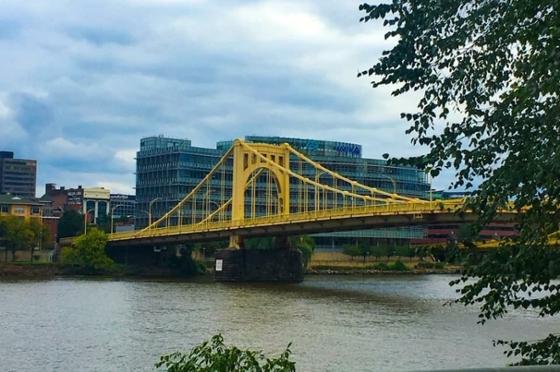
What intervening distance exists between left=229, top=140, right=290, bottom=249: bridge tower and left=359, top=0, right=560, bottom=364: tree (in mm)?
74339

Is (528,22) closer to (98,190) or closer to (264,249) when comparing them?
(264,249)

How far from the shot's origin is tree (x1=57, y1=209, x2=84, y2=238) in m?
126

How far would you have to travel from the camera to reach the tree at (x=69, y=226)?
413ft

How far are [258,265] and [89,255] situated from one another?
69.4 feet

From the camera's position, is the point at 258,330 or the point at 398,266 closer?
the point at 258,330

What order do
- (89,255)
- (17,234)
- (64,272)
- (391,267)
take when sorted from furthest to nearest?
(391,267) < (17,234) < (89,255) < (64,272)

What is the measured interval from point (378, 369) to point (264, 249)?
6410 centimetres

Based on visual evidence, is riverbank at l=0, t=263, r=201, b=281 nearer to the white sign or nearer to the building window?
the white sign

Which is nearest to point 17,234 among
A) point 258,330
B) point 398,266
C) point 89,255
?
point 89,255

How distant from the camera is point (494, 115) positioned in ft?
30.9

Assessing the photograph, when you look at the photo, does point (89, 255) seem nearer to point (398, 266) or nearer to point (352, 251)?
point (398, 266)

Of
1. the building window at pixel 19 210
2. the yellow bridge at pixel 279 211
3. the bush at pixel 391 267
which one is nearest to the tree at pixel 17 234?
the yellow bridge at pixel 279 211

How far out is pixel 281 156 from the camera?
9369 cm

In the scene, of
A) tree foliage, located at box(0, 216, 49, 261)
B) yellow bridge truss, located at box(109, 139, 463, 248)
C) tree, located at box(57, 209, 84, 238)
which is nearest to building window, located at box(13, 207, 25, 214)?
tree, located at box(57, 209, 84, 238)
